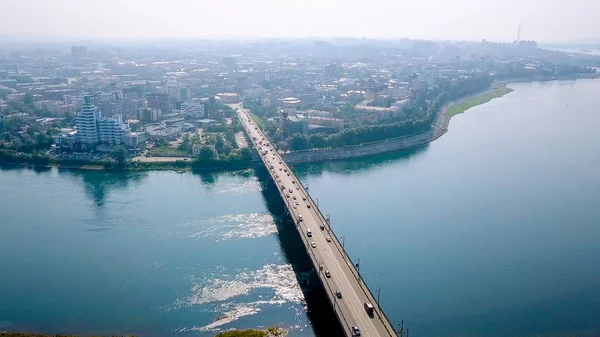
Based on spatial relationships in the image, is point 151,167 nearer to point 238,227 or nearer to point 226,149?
point 226,149

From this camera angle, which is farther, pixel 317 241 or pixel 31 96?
pixel 31 96

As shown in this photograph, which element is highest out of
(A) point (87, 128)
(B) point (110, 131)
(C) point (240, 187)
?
(A) point (87, 128)

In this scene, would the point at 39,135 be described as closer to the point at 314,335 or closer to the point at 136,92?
the point at 136,92

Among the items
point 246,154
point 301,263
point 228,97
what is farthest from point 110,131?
point 301,263

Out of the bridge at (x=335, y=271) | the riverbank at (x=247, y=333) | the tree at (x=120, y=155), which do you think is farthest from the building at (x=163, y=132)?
the riverbank at (x=247, y=333)

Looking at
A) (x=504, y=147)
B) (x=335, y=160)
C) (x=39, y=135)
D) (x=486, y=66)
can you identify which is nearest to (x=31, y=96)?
(x=39, y=135)
